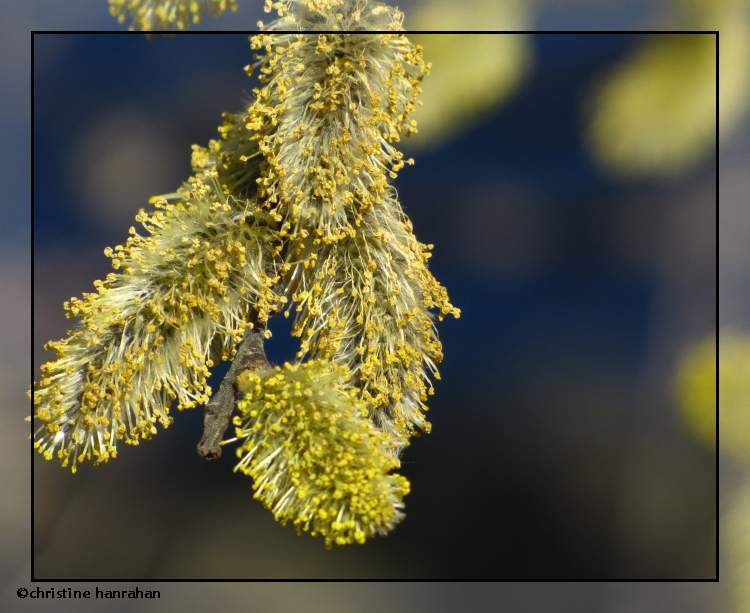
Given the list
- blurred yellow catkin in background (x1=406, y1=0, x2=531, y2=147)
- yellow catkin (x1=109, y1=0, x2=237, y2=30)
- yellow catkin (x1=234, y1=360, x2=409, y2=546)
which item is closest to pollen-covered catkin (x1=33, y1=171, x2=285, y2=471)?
yellow catkin (x1=234, y1=360, x2=409, y2=546)

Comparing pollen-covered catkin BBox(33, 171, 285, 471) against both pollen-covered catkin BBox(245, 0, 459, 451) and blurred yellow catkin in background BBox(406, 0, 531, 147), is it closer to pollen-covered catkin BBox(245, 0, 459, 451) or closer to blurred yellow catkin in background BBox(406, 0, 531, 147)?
pollen-covered catkin BBox(245, 0, 459, 451)

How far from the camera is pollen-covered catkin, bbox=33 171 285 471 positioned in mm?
1228

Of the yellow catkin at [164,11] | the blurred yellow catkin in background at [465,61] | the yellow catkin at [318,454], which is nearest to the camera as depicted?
the yellow catkin at [318,454]

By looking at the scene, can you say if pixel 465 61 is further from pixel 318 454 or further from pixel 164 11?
pixel 318 454

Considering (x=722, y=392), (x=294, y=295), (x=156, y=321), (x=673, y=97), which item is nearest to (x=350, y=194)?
(x=294, y=295)

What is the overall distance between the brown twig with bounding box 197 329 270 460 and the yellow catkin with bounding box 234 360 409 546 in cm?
5

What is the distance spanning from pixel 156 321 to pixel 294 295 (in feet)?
0.72

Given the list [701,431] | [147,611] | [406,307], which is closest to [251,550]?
[147,611]

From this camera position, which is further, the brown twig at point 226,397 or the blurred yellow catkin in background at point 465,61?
the blurred yellow catkin in background at point 465,61

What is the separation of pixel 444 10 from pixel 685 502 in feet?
3.34

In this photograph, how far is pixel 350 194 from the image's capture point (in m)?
1.24

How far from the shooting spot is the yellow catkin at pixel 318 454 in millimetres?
1186

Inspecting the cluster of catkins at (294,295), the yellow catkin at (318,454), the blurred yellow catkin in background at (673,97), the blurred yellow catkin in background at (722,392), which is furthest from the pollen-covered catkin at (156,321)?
the blurred yellow catkin in background at (722,392)

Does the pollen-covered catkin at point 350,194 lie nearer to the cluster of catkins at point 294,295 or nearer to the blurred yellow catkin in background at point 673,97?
the cluster of catkins at point 294,295
